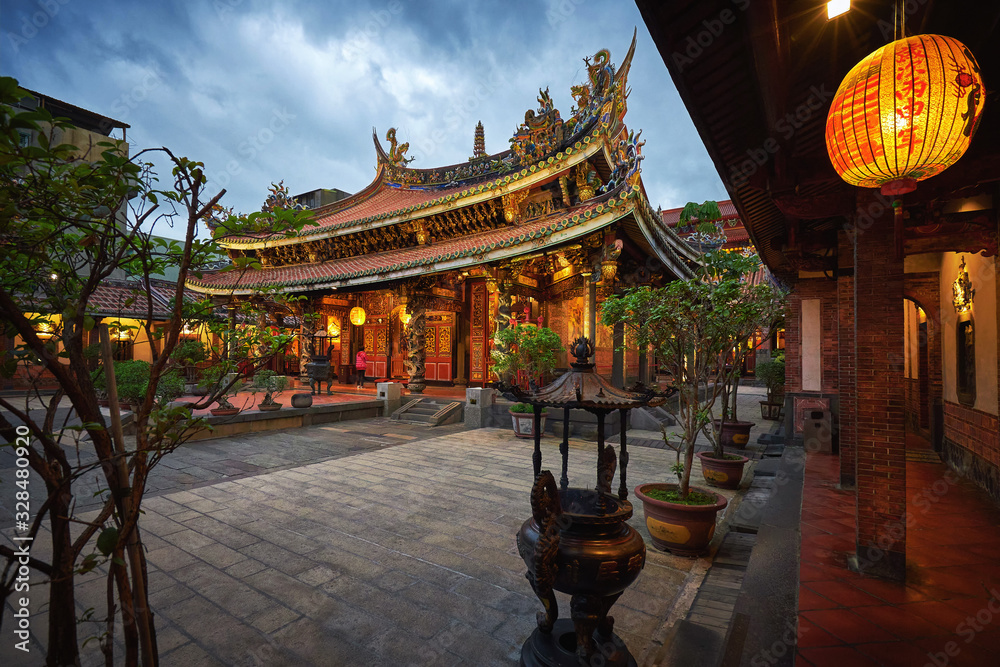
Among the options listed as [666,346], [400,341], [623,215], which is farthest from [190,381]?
[666,346]

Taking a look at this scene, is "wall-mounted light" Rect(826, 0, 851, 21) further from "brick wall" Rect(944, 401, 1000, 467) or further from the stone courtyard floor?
"brick wall" Rect(944, 401, 1000, 467)

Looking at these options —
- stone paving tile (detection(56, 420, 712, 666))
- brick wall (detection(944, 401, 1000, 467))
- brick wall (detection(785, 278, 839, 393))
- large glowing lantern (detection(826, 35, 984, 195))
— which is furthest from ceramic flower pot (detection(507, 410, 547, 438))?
large glowing lantern (detection(826, 35, 984, 195))

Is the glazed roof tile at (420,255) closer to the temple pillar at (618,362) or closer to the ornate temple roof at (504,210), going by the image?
the ornate temple roof at (504,210)

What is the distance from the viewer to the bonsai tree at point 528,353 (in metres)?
9.34

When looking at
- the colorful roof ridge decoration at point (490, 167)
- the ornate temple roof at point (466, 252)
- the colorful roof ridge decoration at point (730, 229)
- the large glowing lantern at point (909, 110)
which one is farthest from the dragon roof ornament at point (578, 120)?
the colorful roof ridge decoration at point (730, 229)

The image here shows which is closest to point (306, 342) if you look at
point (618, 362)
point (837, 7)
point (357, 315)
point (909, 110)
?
point (357, 315)

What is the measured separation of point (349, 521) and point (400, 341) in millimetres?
11686

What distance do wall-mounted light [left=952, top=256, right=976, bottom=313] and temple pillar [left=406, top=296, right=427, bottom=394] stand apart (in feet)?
34.1

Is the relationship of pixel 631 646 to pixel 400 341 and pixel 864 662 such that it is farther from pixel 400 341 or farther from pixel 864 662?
pixel 400 341

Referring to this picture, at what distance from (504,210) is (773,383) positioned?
7.95 m

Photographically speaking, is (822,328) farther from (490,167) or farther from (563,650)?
(490,167)

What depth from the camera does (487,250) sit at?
10281mm

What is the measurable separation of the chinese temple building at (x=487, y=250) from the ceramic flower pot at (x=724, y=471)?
186 inches

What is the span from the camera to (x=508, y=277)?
435 inches
